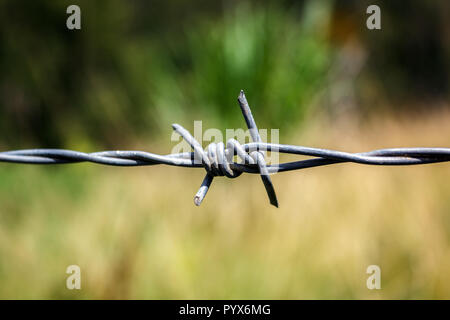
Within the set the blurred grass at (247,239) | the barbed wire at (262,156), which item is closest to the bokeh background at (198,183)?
the blurred grass at (247,239)

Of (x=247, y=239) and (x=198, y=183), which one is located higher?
(x=198, y=183)

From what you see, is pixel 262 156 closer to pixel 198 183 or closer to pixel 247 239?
pixel 247 239

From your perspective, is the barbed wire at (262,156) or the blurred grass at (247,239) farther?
the blurred grass at (247,239)

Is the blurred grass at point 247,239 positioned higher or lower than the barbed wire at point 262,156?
lower

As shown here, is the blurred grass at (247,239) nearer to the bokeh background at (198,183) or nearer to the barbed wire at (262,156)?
the bokeh background at (198,183)

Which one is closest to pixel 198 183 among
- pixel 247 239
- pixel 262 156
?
pixel 247 239

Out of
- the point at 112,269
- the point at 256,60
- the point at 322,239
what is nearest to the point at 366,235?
the point at 322,239

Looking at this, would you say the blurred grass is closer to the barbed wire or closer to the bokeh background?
the bokeh background

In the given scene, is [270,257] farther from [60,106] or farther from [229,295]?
[60,106]
